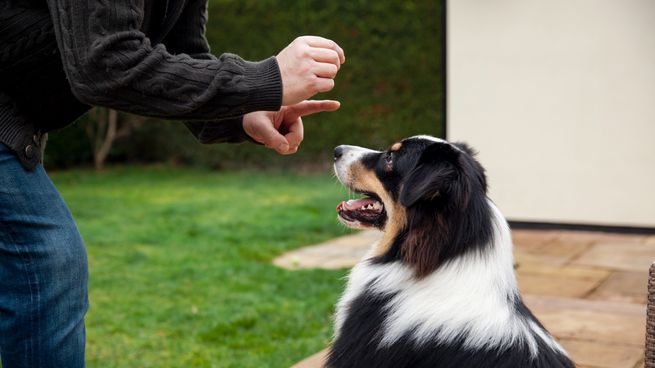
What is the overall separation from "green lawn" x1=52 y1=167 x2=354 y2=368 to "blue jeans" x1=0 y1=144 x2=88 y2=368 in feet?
6.14

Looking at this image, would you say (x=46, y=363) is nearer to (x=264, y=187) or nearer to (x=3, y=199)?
(x=3, y=199)

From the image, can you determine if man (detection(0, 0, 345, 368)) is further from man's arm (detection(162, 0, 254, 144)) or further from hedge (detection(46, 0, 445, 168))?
hedge (detection(46, 0, 445, 168))

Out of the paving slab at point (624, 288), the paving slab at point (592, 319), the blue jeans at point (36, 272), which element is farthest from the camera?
the paving slab at point (624, 288)

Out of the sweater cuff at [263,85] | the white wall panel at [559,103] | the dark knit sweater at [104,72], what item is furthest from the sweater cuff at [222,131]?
the white wall panel at [559,103]

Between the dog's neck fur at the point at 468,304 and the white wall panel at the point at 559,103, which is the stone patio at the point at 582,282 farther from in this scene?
the dog's neck fur at the point at 468,304

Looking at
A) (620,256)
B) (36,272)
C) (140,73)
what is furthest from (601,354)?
(140,73)

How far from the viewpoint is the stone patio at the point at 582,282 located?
370 centimetres

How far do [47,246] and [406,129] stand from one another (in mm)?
8597

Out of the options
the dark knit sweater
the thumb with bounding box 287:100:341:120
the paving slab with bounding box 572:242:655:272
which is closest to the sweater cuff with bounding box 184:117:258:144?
the thumb with bounding box 287:100:341:120

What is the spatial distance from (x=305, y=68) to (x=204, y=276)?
4031 millimetres

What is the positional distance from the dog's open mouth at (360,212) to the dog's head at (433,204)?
3.0 inches

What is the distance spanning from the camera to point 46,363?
184 centimetres

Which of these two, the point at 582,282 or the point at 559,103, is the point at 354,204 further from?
the point at 559,103

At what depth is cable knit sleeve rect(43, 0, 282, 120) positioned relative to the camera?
4.85ft
